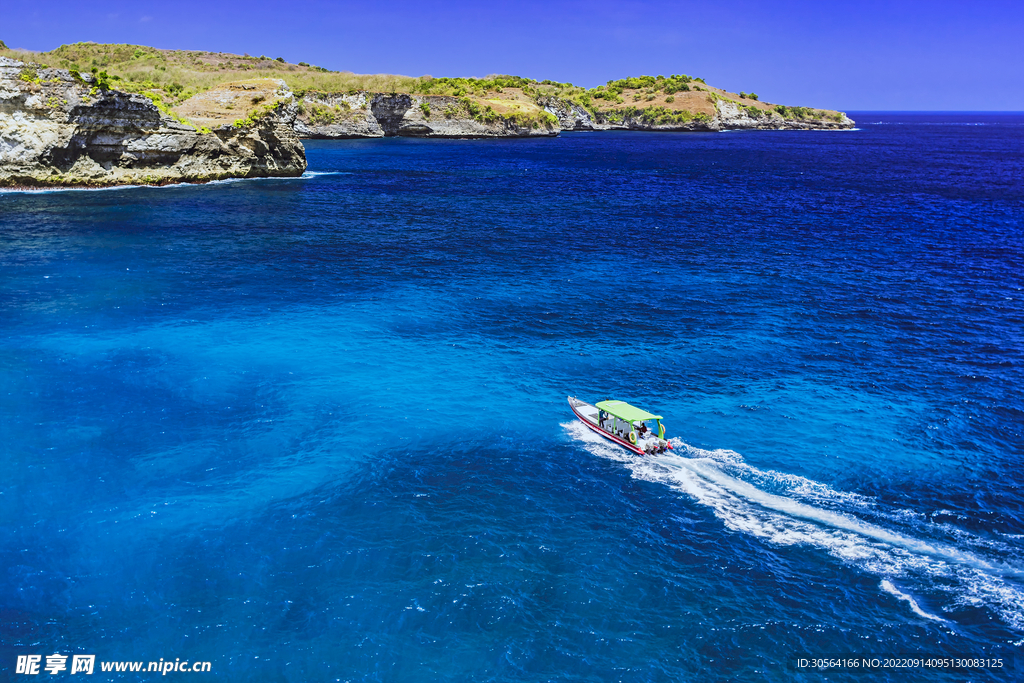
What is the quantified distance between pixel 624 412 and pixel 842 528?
36.7 feet

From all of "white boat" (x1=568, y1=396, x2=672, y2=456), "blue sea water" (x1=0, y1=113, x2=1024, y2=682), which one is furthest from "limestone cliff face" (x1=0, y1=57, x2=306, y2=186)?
"white boat" (x1=568, y1=396, x2=672, y2=456)

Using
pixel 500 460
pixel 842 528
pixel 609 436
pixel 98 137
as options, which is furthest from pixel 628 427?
pixel 98 137

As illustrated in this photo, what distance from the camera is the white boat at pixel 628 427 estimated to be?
33.8 m

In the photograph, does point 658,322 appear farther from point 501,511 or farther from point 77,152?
point 77,152

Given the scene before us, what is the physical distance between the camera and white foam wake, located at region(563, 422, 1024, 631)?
988 inches

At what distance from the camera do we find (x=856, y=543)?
27.3 metres

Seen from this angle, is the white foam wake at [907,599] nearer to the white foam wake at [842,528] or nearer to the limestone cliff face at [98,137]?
the white foam wake at [842,528]

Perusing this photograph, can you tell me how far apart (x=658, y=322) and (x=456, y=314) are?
637 inches

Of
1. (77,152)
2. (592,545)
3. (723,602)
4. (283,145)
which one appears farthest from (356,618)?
(283,145)

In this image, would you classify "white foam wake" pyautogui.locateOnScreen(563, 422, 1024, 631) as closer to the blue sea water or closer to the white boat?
the blue sea water

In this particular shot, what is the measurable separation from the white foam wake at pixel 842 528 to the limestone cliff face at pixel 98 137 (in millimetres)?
89433

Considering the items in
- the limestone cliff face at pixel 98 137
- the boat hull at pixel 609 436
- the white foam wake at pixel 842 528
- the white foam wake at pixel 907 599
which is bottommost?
the white foam wake at pixel 907 599

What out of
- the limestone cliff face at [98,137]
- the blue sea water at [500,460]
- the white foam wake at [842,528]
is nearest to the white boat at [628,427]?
the white foam wake at [842,528]

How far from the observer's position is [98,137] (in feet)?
304
